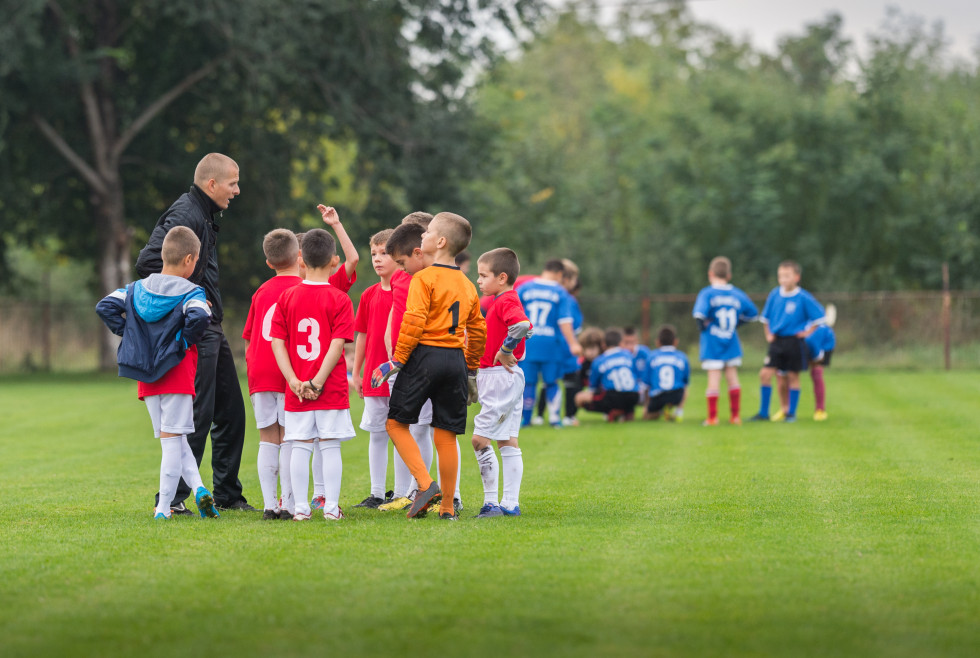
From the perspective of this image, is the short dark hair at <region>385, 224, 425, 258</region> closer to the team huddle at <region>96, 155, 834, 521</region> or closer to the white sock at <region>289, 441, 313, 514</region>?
the team huddle at <region>96, 155, 834, 521</region>

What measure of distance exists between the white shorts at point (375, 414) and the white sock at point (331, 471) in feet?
2.06

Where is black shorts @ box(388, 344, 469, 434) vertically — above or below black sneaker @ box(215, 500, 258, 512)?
above

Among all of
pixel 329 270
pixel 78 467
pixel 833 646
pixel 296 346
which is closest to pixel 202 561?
pixel 296 346

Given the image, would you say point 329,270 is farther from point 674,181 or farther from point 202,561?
point 674,181

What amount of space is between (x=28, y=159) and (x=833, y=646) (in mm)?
25233

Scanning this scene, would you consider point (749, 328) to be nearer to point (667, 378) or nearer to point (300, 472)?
point (667, 378)

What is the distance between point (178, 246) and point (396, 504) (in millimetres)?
2163

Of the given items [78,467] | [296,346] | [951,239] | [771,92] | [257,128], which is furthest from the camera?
[771,92]

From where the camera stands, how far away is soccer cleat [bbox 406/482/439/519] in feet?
22.9

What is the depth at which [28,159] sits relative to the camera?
26.0 m

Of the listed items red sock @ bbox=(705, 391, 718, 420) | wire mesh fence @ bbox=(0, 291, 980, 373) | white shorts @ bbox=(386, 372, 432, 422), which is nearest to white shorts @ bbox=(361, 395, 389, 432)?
white shorts @ bbox=(386, 372, 432, 422)

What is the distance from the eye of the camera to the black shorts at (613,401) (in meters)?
14.3

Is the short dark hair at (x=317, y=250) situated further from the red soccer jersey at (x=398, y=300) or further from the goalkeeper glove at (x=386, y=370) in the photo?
the goalkeeper glove at (x=386, y=370)

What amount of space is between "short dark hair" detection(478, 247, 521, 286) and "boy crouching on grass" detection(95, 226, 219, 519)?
175 centimetres
